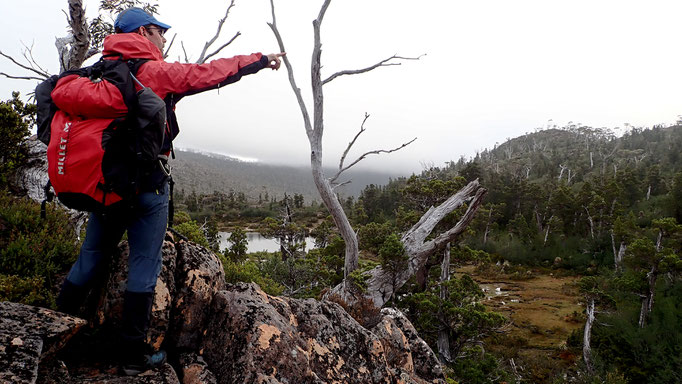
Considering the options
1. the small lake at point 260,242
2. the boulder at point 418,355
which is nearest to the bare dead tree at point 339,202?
the boulder at point 418,355

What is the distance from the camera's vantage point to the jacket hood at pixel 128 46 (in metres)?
2.12

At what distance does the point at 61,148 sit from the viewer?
195 centimetres

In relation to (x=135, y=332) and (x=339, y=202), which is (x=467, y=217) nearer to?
(x=339, y=202)

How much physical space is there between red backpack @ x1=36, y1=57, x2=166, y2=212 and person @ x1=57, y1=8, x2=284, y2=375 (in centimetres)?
16

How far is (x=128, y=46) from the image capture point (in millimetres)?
2141

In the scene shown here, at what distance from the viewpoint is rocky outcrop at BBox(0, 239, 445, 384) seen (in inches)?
85.2

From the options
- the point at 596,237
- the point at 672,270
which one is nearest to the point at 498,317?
the point at 672,270

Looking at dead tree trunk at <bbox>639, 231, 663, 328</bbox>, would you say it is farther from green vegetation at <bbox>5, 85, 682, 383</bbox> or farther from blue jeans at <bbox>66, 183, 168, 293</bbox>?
blue jeans at <bbox>66, 183, 168, 293</bbox>

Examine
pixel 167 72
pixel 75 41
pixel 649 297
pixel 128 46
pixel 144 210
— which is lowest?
pixel 649 297

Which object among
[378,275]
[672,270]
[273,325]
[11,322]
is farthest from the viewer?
[672,270]

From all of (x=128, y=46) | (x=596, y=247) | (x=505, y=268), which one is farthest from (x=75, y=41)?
(x=596, y=247)

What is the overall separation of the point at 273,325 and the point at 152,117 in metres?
1.82

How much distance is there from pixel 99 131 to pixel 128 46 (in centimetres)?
58

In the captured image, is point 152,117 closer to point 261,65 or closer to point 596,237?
point 261,65
